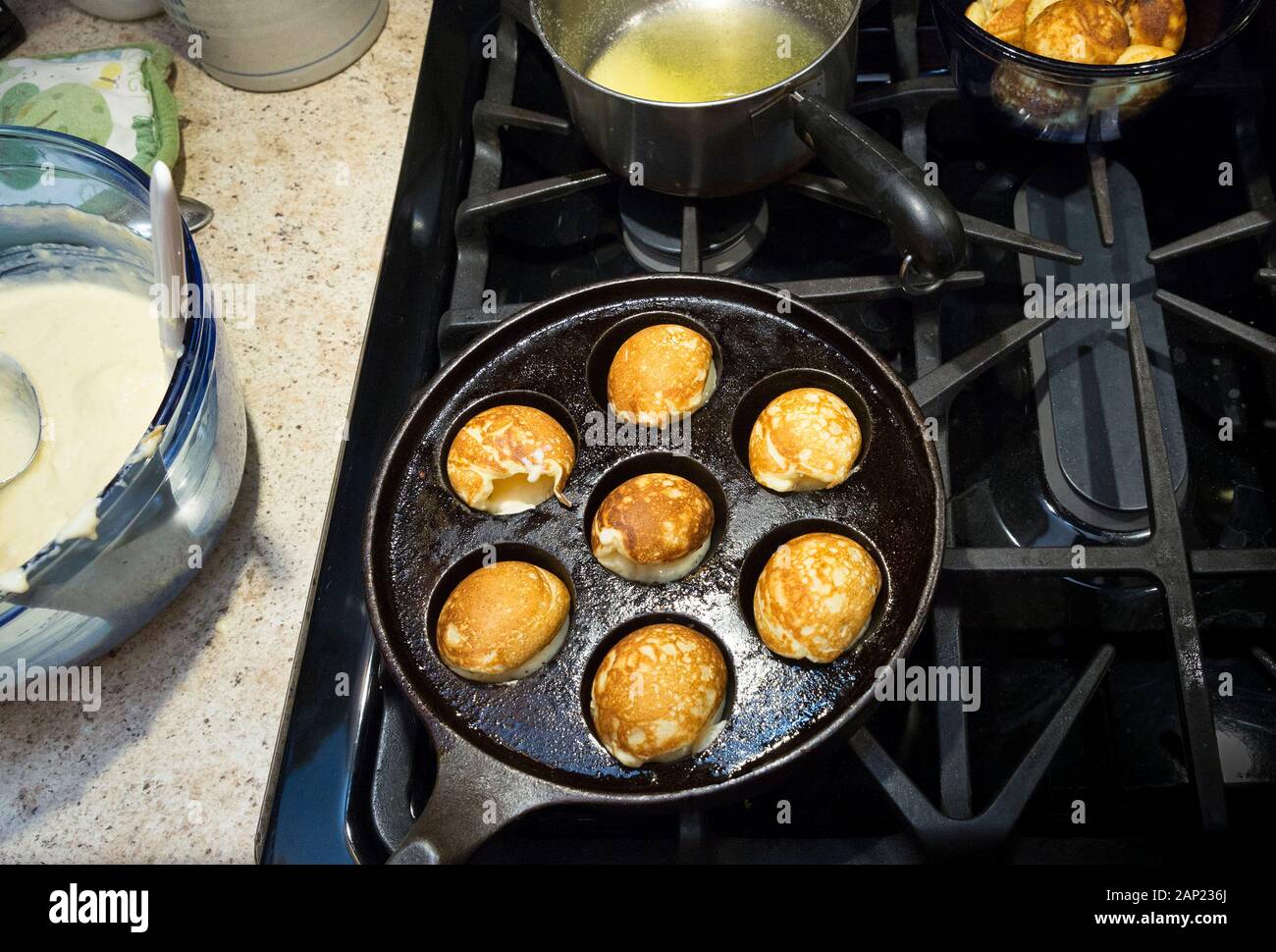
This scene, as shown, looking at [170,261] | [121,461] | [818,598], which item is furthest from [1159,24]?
[121,461]

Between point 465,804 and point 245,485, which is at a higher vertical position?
point 245,485

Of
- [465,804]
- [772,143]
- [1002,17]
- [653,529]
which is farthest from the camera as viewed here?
[1002,17]

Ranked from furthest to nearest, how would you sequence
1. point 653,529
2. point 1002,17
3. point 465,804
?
1. point 1002,17
2. point 653,529
3. point 465,804

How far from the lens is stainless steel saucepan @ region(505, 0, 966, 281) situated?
0.97 meters

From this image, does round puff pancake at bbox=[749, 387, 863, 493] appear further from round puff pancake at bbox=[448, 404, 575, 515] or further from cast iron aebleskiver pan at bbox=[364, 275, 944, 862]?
round puff pancake at bbox=[448, 404, 575, 515]

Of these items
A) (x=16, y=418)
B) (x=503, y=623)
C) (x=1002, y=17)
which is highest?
(x=1002, y=17)

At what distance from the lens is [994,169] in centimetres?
137

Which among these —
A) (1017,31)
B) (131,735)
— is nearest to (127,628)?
(131,735)

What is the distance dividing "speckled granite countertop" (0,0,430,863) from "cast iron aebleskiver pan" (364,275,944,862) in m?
0.19

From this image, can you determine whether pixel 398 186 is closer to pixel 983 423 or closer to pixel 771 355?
pixel 771 355

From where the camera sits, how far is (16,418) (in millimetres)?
1064

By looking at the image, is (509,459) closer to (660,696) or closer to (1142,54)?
(660,696)

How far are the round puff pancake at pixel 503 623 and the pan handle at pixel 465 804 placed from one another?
10 cm

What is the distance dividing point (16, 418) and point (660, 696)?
2.75 feet
